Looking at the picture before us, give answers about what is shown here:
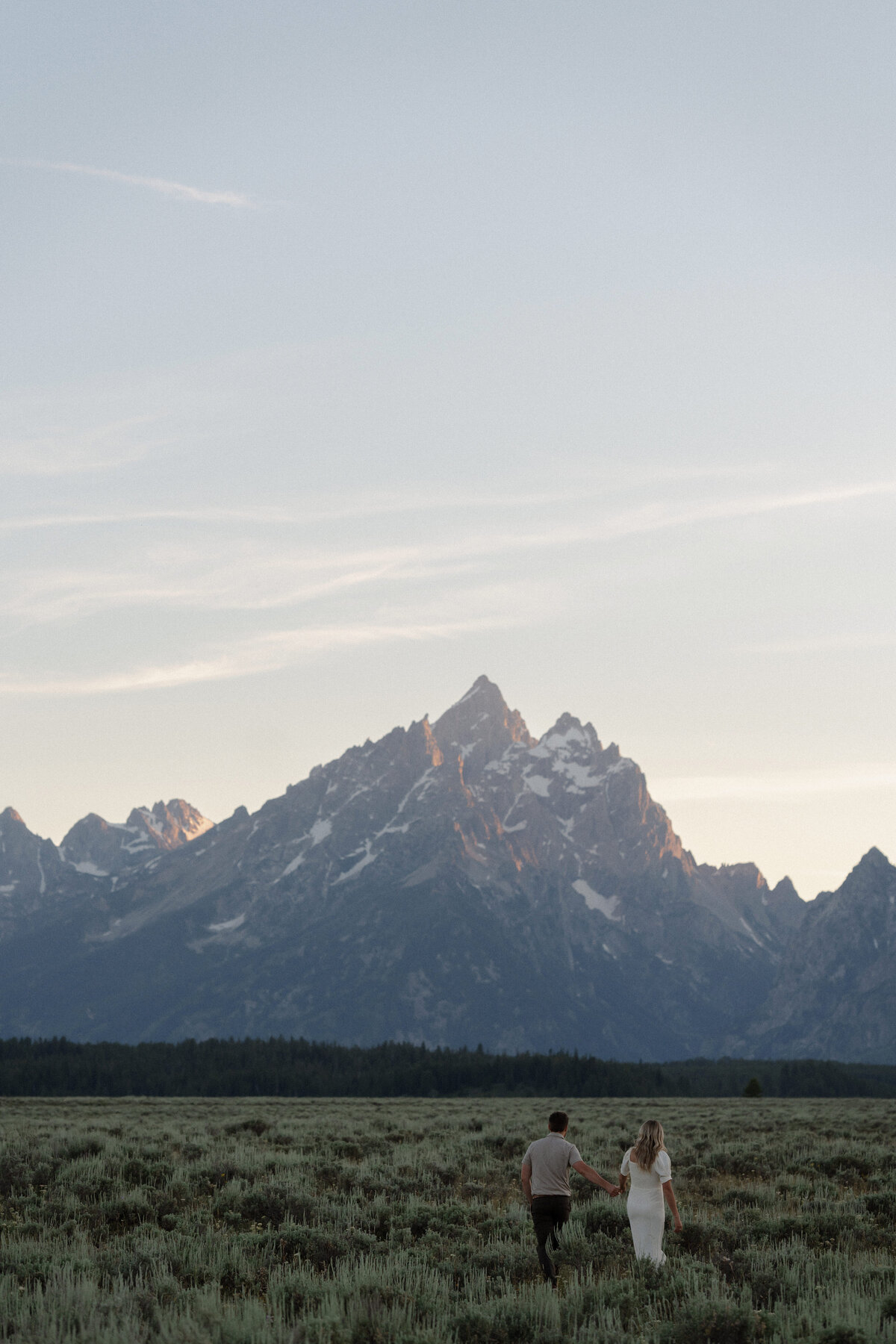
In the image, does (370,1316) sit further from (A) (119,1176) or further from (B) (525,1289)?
(A) (119,1176)

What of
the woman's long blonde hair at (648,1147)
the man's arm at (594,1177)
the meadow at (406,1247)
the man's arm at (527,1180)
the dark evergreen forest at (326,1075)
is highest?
the woman's long blonde hair at (648,1147)

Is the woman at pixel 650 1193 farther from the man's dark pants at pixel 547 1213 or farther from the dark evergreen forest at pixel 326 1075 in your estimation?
the dark evergreen forest at pixel 326 1075

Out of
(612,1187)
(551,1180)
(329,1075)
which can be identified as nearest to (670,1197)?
(612,1187)

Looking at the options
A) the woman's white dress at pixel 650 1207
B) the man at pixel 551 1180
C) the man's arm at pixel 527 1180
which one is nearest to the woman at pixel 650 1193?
the woman's white dress at pixel 650 1207

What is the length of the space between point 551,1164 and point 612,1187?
3.24ft

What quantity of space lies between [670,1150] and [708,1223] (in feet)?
46.8

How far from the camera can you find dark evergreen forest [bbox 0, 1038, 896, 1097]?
6102 inches

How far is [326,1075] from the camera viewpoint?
169625 mm

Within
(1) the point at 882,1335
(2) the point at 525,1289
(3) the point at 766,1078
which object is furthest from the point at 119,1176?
(3) the point at 766,1078

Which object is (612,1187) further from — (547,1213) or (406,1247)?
(406,1247)

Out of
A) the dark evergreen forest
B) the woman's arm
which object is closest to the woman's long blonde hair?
the woman's arm

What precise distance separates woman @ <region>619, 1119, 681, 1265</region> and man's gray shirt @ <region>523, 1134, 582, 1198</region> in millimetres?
1007

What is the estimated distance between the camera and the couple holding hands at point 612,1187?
1309 cm

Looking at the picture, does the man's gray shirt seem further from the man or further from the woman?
the woman
